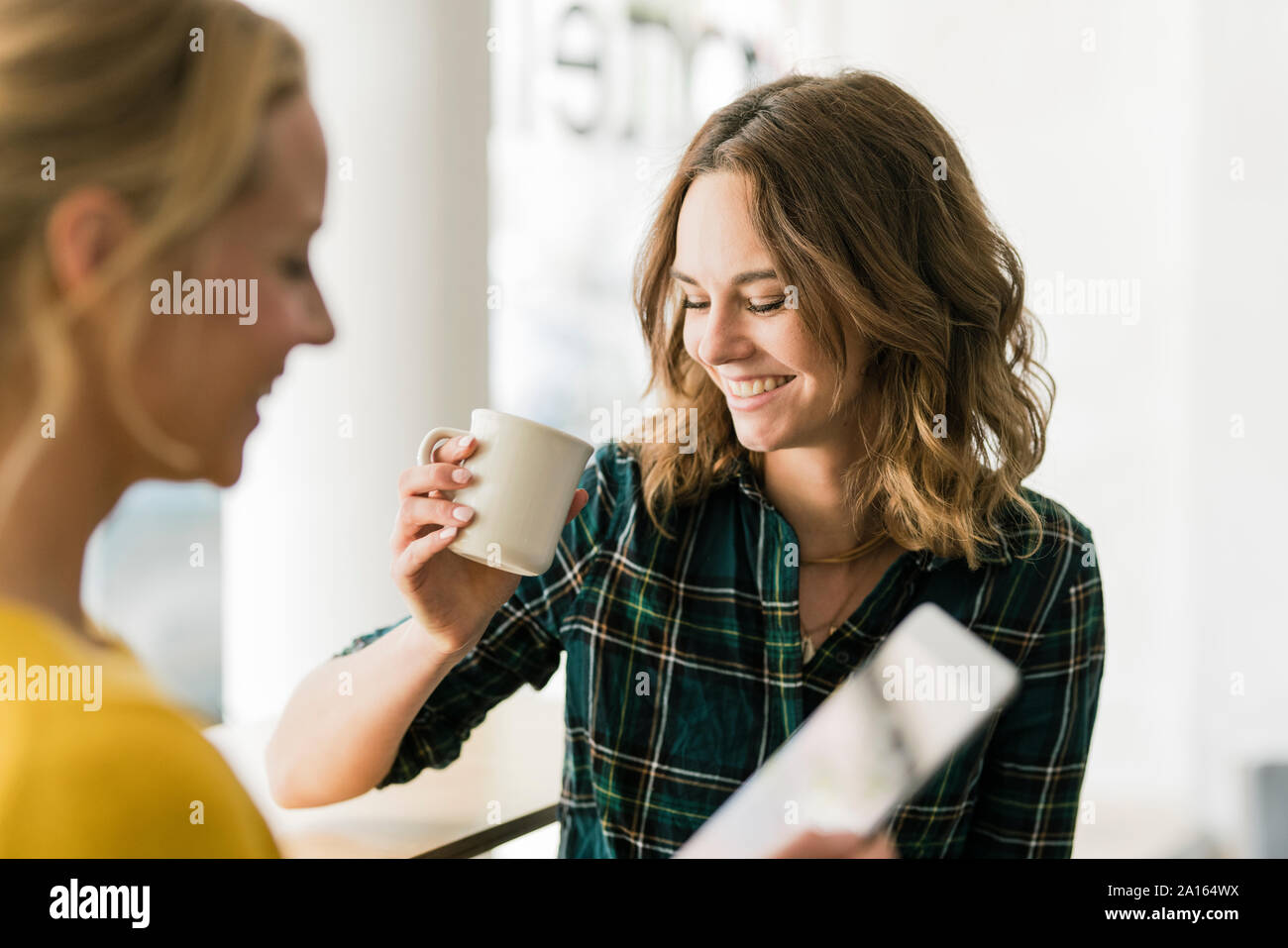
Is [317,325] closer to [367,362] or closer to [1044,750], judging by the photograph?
[1044,750]

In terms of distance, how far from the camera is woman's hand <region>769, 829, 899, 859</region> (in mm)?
528

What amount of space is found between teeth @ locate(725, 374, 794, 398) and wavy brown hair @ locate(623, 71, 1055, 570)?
50 millimetres

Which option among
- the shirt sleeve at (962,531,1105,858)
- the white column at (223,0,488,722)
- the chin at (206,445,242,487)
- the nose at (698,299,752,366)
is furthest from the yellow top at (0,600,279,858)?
the white column at (223,0,488,722)

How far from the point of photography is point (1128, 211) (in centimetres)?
267

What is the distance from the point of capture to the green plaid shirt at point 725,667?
97 centimetres

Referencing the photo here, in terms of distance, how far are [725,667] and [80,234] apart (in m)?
0.68

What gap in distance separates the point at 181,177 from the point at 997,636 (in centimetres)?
82

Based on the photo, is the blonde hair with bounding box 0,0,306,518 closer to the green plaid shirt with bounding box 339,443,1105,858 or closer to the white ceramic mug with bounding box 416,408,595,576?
the white ceramic mug with bounding box 416,408,595,576

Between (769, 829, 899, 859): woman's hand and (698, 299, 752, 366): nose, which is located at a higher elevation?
(698, 299, 752, 366): nose

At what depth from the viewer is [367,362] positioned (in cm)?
171

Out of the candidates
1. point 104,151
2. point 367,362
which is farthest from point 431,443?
point 367,362

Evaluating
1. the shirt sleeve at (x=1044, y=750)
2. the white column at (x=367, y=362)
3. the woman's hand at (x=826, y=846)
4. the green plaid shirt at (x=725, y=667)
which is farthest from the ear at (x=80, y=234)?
the white column at (x=367, y=362)
